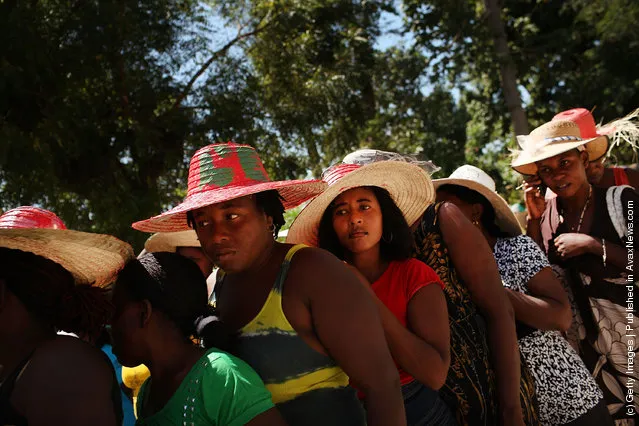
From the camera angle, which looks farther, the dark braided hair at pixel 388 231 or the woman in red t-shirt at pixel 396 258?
the dark braided hair at pixel 388 231

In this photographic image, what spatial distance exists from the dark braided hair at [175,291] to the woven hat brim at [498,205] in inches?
64.9

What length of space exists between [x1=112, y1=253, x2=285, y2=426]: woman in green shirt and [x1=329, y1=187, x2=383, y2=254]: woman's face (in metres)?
0.74

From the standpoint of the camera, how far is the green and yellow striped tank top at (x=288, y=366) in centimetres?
191

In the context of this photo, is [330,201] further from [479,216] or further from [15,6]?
[15,6]

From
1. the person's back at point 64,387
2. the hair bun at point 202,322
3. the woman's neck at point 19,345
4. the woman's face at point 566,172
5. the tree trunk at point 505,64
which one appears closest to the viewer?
the person's back at point 64,387

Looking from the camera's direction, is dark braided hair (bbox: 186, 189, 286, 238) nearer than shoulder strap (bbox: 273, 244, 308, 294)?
No

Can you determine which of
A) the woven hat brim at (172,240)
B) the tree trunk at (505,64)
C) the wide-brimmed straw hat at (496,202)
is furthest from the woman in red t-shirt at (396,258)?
the tree trunk at (505,64)

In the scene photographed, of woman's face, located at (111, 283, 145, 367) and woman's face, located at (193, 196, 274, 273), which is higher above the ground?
woman's face, located at (193, 196, 274, 273)

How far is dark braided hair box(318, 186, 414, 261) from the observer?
8.44ft

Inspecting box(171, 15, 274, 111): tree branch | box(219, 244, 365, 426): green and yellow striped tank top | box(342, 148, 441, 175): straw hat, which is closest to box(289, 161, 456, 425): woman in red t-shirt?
box(342, 148, 441, 175): straw hat

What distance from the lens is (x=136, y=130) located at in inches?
414

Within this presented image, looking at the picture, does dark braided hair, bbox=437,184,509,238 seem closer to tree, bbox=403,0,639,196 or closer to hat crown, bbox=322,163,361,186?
hat crown, bbox=322,163,361,186

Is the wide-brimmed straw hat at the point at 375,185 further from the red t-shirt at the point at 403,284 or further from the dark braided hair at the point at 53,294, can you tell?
the dark braided hair at the point at 53,294

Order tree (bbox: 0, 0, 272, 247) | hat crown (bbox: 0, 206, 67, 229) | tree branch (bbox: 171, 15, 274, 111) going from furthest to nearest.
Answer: tree branch (bbox: 171, 15, 274, 111), tree (bbox: 0, 0, 272, 247), hat crown (bbox: 0, 206, 67, 229)
